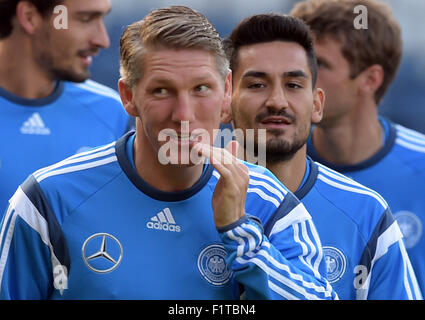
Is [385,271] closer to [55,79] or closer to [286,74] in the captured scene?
[286,74]

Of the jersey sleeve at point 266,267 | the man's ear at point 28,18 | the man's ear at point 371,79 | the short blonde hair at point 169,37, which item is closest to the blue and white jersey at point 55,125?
the man's ear at point 28,18

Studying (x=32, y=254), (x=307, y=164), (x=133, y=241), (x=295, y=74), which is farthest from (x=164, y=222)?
(x=295, y=74)

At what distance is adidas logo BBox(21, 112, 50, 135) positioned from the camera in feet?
17.4

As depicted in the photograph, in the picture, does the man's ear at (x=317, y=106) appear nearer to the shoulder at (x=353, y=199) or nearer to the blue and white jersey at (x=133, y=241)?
the shoulder at (x=353, y=199)

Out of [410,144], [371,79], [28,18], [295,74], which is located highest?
[28,18]

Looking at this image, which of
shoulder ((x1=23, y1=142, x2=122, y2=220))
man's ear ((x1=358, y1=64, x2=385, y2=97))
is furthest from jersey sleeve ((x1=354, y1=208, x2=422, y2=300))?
man's ear ((x1=358, y1=64, x2=385, y2=97))

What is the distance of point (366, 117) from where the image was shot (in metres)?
5.71

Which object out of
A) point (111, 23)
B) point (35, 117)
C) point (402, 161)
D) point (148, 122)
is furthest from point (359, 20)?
point (111, 23)

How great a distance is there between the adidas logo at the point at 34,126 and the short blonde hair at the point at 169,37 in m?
2.17

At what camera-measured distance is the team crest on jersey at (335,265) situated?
380cm

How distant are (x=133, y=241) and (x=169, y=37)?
712 mm

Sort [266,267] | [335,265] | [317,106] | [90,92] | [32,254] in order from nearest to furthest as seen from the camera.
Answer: [266,267]
[32,254]
[335,265]
[317,106]
[90,92]

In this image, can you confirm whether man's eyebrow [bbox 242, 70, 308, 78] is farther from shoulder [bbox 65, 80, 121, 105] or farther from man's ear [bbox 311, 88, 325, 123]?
shoulder [bbox 65, 80, 121, 105]

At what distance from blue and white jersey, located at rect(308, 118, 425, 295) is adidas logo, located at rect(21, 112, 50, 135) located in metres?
1.56
